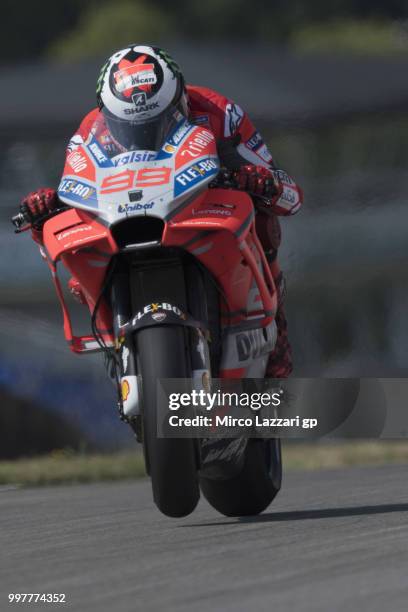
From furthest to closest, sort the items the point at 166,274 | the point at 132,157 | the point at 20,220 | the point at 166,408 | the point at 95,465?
1. the point at 95,465
2. the point at 20,220
3. the point at 132,157
4. the point at 166,274
5. the point at 166,408

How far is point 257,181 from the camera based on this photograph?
6176mm

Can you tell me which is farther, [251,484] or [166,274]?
[251,484]

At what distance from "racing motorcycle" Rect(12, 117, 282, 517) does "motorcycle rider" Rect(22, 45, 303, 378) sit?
6cm

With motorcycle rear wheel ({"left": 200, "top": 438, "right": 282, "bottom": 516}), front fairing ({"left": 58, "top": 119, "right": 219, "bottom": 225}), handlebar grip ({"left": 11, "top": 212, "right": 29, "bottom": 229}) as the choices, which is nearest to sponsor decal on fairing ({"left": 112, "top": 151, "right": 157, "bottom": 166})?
front fairing ({"left": 58, "top": 119, "right": 219, "bottom": 225})

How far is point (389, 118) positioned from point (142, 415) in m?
8.73

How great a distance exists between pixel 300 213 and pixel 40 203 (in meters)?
6.11

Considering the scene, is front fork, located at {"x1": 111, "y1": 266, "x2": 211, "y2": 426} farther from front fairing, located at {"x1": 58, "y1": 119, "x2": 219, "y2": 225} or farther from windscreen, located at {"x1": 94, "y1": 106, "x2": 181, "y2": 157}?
windscreen, located at {"x1": 94, "y1": 106, "x2": 181, "y2": 157}

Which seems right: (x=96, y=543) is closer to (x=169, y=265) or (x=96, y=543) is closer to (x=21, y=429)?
(x=169, y=265)

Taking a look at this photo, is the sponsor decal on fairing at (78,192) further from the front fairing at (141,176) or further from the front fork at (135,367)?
the front fork at (135,367)

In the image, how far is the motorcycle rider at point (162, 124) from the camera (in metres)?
6.16

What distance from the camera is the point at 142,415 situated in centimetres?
571

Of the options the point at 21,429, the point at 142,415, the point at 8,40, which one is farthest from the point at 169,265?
the point at 8,40

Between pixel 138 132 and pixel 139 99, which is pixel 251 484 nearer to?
pixel 138 132

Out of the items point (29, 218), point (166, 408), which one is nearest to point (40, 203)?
point (29, 218)
